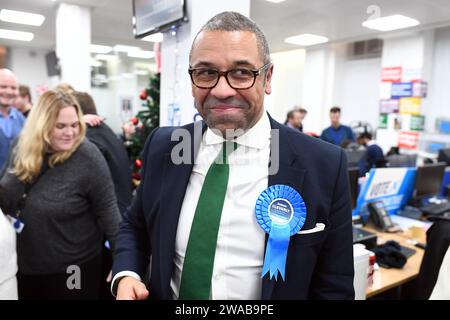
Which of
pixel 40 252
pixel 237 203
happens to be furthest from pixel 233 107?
pixel 40 252

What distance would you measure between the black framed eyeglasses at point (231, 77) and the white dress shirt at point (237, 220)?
0.16m

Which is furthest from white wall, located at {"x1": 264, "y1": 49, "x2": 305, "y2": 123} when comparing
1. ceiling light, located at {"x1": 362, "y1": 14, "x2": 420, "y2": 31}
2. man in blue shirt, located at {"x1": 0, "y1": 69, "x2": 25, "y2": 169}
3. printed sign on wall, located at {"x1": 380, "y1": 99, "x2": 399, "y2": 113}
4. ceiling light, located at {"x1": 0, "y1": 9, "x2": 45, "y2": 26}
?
man in blue shirt, located at {"x1": 0, "y1": 69, "x2": 25, "y2": 169}

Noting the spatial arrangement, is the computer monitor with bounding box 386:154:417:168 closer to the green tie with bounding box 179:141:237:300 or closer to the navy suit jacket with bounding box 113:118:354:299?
the navy suit jacket with bounding box 113:118:354:299

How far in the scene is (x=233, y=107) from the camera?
92 centimetres

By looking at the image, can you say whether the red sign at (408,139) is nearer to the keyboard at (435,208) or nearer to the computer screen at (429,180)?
the computer screen at (429,180)

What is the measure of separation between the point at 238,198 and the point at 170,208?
20 cm

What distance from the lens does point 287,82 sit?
10.5 m

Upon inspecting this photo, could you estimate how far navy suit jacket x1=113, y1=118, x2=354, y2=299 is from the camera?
3.16 feet

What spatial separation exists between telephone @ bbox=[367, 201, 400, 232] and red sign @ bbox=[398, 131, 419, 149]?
16.9ft

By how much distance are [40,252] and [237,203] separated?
4.01 ft

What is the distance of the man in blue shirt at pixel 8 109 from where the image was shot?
304 cm

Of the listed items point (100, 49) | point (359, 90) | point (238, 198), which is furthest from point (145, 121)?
point (100, 49)

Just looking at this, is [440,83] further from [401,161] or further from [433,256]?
[433,256]
